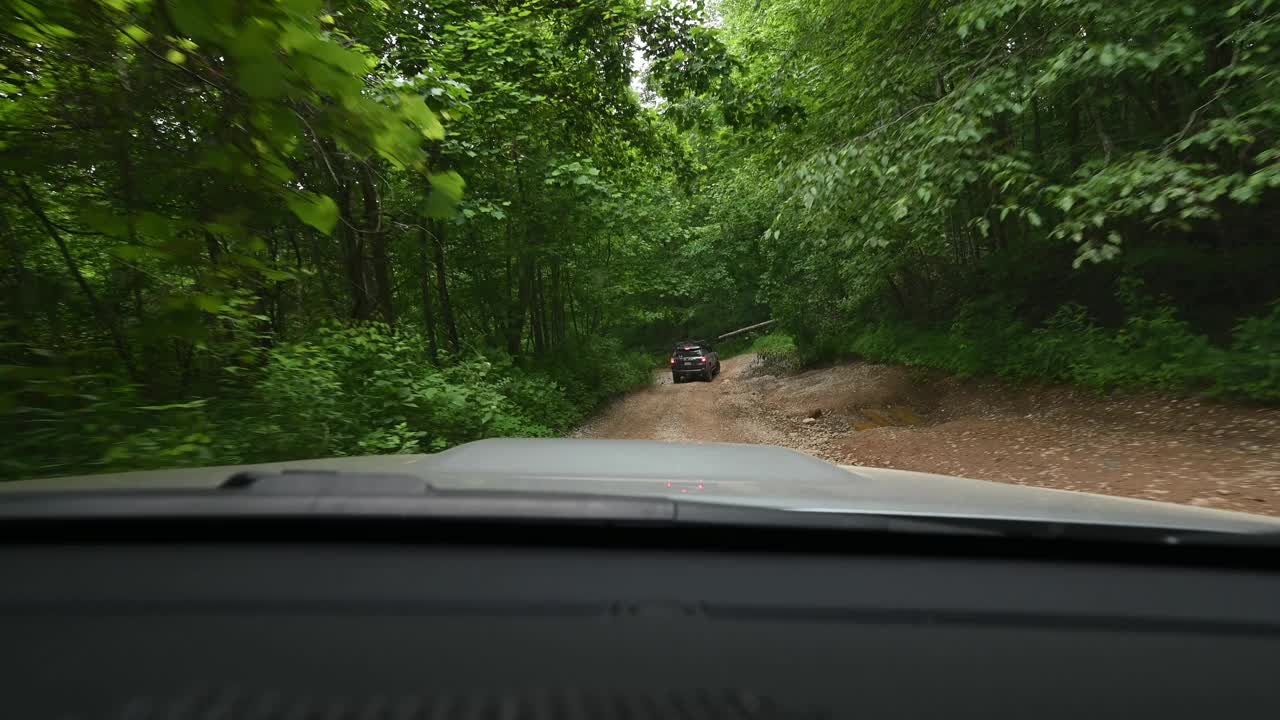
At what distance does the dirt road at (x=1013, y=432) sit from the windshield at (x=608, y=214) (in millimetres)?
87

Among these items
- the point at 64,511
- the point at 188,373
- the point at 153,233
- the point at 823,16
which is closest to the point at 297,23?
the point at 153,233

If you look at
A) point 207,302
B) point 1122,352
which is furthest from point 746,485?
point 1122,352

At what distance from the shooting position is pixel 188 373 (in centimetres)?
607

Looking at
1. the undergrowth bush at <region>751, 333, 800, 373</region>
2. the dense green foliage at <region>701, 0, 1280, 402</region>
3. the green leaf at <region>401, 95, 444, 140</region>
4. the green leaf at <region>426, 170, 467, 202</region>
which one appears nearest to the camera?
the green leaf at <region>401, 95, 444, 140</region>

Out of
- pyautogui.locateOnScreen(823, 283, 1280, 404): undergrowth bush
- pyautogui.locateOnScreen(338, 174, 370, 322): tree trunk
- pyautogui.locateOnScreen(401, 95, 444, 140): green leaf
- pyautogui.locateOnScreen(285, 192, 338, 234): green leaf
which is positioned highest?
pyautogui.locateOnScreen(338, 174, 370, 322): tree trunk

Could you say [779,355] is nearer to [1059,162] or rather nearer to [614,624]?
[1059,162]

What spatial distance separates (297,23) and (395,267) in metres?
14.9

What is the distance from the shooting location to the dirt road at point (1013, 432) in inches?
281

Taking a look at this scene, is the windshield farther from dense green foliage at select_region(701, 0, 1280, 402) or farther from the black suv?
the black suv

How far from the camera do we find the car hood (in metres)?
1.52

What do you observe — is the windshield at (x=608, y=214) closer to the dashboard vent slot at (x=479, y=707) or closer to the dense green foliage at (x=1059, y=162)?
the dense green foliage at (x=1059, y=162)

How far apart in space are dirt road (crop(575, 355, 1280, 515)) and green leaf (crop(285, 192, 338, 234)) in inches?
315

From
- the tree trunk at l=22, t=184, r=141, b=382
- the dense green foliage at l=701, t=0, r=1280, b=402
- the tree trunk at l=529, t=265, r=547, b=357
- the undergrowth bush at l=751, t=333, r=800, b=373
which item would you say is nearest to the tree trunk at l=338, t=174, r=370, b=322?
the tree trunk at l=22, t=184, r=141, b=382

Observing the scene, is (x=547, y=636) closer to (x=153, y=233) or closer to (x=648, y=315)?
(x=153, y=233)
